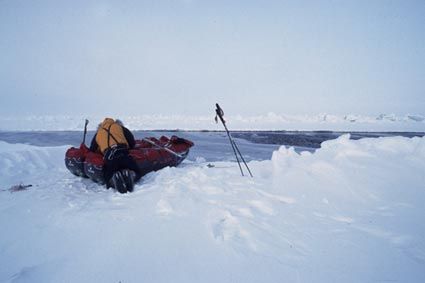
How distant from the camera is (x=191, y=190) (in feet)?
17.1

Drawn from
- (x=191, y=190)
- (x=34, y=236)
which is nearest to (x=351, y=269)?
(x=191, y=190)

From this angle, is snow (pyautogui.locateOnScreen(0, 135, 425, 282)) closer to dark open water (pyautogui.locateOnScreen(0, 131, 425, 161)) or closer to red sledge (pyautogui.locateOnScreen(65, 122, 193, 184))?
red sledge (pyautogui.locateOnScreen(65, 122, 193, 184))

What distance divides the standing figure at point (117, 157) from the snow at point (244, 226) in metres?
0.32

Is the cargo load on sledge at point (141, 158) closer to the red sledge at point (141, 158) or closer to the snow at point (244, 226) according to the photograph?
the red sledge at point (141, 158)

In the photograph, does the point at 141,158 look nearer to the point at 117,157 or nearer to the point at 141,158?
the point at 141,158

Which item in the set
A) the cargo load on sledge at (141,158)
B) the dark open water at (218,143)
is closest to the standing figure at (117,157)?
the cargo load on sledge at (141,158)

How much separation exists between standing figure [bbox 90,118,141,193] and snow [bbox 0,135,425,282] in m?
0.32

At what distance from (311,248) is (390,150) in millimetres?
3150

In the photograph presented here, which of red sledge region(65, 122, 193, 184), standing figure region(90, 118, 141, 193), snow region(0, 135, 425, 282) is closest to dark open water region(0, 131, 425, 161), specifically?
red sledge region(65, 122, 193, 184)

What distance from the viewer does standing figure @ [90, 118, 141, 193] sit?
18.5 ft

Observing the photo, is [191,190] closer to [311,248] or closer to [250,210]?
[250,210]

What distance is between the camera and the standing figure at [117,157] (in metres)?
5.63

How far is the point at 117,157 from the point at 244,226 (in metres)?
3.61

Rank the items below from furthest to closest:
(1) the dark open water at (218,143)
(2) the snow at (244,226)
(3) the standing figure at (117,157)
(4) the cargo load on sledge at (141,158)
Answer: (1) the dark open water at (218,143) → (4) the cargo load on sledge at (141,158) → (3) the standing figure at (117,157) → (2) the snow at (244,226)
